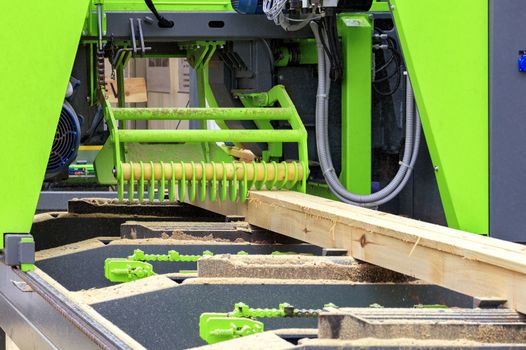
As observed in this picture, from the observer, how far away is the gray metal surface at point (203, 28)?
5.43m

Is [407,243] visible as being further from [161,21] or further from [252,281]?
[161,21]

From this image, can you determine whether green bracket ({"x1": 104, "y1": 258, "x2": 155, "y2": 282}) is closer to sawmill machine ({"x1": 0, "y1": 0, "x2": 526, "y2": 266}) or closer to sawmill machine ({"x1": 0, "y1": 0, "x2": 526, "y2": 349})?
sawmill machine ({"x1": 0, "y1": 0, "x2": 526, "y2": 349})

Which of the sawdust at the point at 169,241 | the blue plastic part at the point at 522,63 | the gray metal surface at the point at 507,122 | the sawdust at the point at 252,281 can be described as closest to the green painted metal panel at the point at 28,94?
the sawdust at the point at 169,241

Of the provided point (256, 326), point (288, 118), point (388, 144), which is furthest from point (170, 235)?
point (256, 326)

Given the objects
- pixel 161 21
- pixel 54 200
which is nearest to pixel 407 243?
pixel 161 21

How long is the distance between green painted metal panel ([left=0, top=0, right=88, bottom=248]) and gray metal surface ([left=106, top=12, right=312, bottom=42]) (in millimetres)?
800

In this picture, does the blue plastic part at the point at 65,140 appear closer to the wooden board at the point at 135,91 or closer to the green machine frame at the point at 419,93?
the green machine frame at the point at 419,93

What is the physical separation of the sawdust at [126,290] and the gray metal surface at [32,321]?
116 millimetres

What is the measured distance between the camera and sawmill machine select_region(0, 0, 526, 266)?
4.59 metres

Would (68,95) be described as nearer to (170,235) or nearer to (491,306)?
(170,235)

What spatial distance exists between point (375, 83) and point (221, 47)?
Answer: 0.73m

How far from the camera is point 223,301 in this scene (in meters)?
3.57

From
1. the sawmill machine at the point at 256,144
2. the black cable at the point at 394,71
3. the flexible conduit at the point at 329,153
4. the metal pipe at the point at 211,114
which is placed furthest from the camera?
the black cable at the point at 394,71

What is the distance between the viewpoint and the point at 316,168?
229 inches
